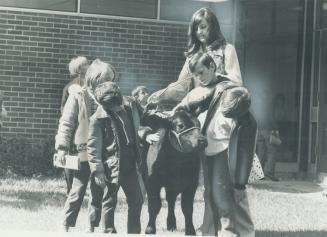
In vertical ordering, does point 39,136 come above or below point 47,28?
below

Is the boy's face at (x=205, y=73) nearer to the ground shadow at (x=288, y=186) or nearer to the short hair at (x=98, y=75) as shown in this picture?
the short hair at (x=98, y=75)

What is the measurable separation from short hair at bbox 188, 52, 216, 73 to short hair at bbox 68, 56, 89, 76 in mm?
895

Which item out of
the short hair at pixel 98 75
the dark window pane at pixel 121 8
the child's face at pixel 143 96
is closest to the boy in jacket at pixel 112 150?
the short hair at pixel 98 75

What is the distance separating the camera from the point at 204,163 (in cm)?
525

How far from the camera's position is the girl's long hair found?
536 centimetres

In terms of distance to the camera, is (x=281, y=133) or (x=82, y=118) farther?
(x=281, y=133)

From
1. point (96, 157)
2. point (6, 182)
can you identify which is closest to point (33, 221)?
point (6, 182)

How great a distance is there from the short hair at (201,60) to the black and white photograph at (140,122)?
1 centimetres

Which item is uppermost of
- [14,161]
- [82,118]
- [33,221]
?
[82,118]

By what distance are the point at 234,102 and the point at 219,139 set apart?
29 centimetres

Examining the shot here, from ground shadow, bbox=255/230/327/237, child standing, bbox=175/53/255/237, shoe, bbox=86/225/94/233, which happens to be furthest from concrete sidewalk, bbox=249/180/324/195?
shoe, bbox=86/225/94/233

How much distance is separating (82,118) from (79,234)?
862 mm

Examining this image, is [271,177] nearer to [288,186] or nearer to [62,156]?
[288,186]

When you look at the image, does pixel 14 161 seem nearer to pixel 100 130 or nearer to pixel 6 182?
pixel 6 182
